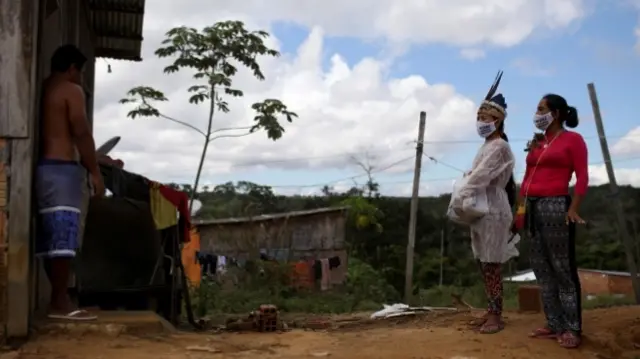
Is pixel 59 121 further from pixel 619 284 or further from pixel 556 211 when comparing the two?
pixel 619 284

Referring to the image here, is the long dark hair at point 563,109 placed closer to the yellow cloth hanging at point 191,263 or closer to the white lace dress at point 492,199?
the white lace dress at point 492,199

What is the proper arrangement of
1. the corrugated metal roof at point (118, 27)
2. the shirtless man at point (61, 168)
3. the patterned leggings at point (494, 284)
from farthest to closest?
the corrugated metal roof at point (118, 27), the patterned leggings at point (494, 284), the shirtless man at point (61, 168)

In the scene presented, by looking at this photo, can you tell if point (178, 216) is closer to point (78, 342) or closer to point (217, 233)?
point (78, 342)

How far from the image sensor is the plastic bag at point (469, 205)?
4.99 meters

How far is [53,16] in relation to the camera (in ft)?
18.3

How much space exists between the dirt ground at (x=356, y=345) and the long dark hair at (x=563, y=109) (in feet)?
4.69

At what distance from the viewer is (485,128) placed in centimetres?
504

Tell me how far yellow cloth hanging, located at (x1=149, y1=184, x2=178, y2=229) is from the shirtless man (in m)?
3.48

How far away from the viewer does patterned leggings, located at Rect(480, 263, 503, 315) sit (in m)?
5.11

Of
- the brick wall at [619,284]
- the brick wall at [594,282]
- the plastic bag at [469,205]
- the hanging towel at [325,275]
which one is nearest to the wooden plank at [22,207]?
the plastic bag at [469,205]

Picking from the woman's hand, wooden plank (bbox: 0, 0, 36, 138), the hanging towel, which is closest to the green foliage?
the hanging towel

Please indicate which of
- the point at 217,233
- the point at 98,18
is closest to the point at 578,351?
the point at 98,18

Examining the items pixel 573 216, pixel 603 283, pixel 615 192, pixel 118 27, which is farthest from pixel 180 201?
pixel 603 283

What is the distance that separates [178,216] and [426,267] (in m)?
16.1
